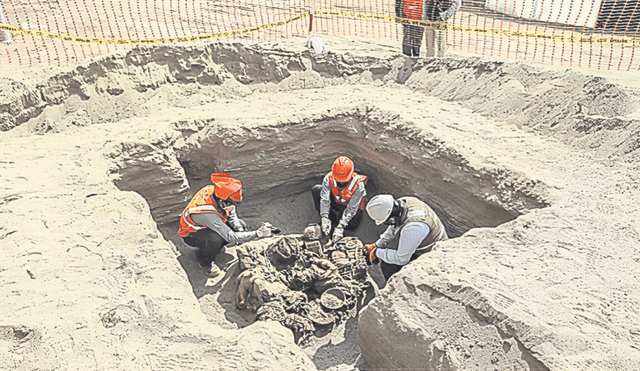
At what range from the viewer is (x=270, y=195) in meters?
7.55

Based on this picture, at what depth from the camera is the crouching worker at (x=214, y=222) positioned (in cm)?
582

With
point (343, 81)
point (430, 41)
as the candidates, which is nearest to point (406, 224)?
point (343, 81)

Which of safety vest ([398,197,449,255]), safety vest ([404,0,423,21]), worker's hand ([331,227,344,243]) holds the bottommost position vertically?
worker's hand ([331,227,344,243])

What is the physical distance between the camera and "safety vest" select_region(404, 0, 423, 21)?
834cm

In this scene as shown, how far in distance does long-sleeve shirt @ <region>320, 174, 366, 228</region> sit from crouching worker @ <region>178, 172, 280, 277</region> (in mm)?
812

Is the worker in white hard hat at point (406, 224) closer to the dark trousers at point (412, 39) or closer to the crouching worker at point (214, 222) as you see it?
the crouching worker at point (214, 222)

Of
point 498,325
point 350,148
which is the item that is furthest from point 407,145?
point 498,325

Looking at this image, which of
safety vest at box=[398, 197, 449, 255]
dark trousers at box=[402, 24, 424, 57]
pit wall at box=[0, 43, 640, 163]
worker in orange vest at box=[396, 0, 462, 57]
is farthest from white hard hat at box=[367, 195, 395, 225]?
dark trousers at box=[402, 24, 424, 57]

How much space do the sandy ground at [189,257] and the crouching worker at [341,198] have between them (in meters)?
1.11

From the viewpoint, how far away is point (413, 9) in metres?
8.44

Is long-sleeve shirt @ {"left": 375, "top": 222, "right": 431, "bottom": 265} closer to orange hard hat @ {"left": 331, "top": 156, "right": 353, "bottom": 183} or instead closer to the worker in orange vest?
orange hard hat @ {"left": 331, "top": 156, "right": 353, "bottom": 183}

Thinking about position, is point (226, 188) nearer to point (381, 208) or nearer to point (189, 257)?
point (189, 257)

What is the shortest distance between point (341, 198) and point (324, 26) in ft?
18.0

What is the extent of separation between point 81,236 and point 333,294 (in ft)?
8.96
